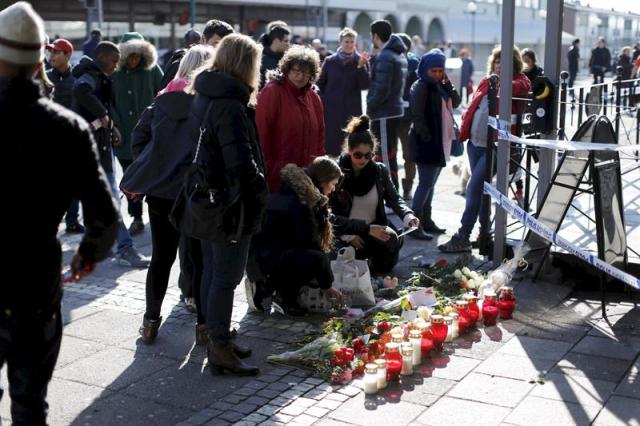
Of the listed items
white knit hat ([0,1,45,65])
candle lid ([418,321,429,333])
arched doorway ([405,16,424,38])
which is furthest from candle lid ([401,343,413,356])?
arched doorway ([405,16,424,38])

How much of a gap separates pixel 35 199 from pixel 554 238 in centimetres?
416

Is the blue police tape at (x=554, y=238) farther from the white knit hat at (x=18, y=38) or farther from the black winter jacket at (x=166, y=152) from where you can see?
the white knit hat at (x=18, y=38)

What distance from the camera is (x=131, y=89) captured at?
849 centimetres

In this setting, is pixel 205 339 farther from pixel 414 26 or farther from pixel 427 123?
pixel 414 26

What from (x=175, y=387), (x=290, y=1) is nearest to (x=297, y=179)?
(x=175, y=387)

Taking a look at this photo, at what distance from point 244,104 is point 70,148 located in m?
1.62

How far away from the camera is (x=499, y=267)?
694cm

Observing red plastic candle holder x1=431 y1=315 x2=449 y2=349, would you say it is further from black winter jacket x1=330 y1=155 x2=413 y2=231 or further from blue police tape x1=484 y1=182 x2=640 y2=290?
black winter jacket x1=330 y1=155 x2=413 y2=231

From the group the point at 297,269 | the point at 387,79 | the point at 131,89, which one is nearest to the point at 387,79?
the point at 387,79

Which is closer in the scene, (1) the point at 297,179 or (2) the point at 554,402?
(2) the point at 554,402

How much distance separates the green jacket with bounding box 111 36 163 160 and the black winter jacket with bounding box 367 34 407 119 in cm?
248

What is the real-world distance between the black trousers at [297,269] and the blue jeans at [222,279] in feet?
3.27

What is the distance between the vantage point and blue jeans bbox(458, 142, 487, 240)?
798cm

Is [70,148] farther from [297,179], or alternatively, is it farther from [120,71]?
[120,71]
